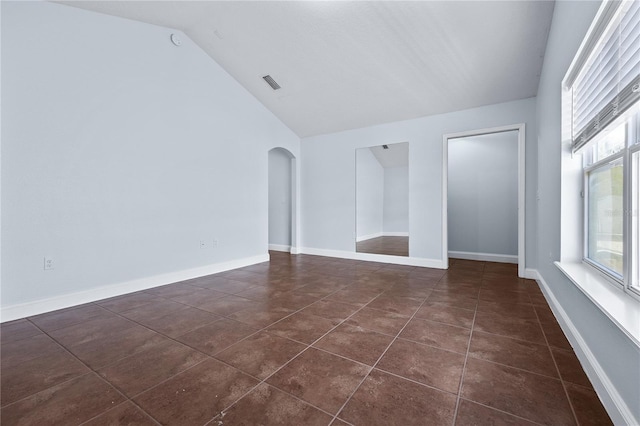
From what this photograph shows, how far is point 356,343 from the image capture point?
2.09 m

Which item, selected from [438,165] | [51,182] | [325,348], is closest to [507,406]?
[325,348]

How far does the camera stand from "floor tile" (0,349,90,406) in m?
1.57

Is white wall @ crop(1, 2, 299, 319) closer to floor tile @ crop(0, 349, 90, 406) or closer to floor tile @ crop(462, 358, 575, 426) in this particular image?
floor tile @ crop(0, 349, 90, 406)

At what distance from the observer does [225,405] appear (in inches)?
56.1

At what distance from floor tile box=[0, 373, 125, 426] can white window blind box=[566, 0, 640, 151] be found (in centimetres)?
300

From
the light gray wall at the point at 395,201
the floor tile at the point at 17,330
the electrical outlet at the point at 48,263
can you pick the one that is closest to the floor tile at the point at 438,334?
the floor tile at the point at 17,330

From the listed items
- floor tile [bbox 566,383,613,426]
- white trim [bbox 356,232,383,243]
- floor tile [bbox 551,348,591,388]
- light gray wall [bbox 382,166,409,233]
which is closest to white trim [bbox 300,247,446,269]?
white trim [bbox 356,232,383,243]

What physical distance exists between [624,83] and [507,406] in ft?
5.69

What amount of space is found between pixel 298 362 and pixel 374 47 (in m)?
3.68

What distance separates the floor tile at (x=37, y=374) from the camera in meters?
1.57

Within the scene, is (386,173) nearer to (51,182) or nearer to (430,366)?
(430,366)

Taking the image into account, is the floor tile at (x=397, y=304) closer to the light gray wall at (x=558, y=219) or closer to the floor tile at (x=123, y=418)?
the light gray wall at (x=558, y=219)

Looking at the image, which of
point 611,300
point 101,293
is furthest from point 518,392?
point 101,293

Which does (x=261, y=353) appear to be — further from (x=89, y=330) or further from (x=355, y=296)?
(x=89, y=330)
